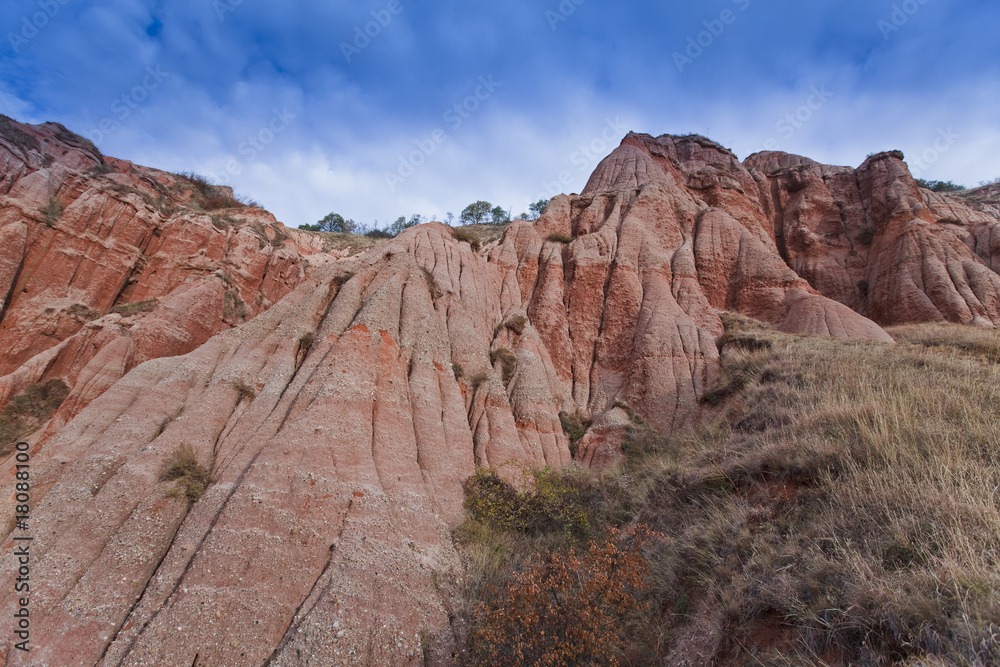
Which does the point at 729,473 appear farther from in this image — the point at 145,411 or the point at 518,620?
the point at 145,411

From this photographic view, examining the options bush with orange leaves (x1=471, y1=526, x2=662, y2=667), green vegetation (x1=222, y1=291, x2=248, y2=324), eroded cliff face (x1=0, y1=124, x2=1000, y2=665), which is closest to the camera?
bush with orange leaves (x1=471, y1=526, x2=662, y2=667)

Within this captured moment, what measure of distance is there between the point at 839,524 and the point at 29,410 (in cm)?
2422

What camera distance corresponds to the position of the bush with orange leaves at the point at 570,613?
587 centimetres

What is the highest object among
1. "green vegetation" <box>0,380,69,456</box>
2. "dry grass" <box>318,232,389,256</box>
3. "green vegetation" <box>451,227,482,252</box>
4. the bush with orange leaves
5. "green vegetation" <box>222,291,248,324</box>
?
"dry grass" <box>318,232,389,256</box>

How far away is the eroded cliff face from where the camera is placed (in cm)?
794

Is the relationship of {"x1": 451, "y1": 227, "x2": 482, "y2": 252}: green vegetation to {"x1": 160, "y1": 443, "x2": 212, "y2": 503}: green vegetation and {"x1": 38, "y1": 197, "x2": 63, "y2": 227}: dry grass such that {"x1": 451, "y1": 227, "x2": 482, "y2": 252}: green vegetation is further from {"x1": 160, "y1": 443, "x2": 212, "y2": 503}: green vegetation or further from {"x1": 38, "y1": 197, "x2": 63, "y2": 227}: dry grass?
{"x1": 38, "y1": 197, "x2": 63, "y2": 227}: dry grass

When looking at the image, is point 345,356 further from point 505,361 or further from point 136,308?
point 136,308

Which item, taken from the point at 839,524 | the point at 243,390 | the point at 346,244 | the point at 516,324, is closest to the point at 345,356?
the point at 243,390

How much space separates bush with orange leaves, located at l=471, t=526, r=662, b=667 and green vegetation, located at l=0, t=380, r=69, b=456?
18.0 meters

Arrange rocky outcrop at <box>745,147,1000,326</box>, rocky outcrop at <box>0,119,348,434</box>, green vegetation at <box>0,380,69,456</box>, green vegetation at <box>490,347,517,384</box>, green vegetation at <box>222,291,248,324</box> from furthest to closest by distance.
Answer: rocky outcrop at <box>745,147,1000,326</box>
green vegetation at <box>222,291,248,324</box>
green vegetation at <box>490,347,517,384</box>
rocky outcrop at <box>0,119,348,434</box>
green vegetation at <box>0,380,69,456</box>

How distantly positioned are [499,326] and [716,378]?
9.94 meters

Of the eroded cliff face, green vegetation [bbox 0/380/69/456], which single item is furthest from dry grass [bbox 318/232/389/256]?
green vegetation [bbox 0/380/69/456]

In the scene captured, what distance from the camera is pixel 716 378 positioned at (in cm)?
1878

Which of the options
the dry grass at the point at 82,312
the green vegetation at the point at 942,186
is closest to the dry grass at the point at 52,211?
the dry grass at the point at 82,312
